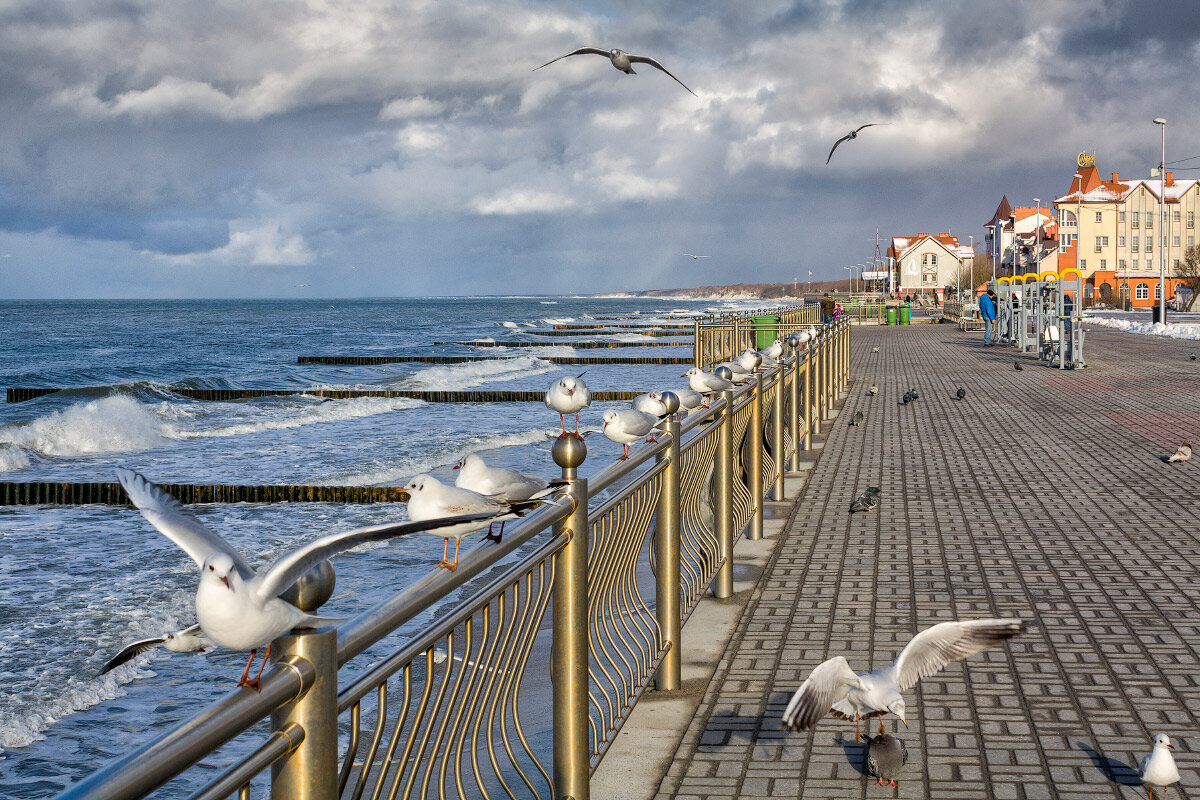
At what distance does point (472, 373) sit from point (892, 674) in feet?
105

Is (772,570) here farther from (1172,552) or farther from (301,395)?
(301,395)

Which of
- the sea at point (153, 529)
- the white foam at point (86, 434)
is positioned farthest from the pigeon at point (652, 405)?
the white foam at point (86, 434)

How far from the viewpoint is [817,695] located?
11.8 feet

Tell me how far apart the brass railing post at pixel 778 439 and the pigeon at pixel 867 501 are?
2.48 feet

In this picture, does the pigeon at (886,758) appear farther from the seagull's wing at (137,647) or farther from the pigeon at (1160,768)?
the seagull's wing at (137,647)

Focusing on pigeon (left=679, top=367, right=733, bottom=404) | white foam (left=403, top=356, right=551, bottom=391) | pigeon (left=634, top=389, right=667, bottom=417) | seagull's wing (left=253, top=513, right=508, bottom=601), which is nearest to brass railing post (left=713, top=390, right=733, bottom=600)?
pigeon (left=634, top=389, right=667, bottom=417)

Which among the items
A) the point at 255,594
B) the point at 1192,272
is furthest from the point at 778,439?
the point at 1192,272

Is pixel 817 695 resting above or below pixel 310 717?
below

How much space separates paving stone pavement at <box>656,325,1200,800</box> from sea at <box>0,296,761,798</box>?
2.35 m

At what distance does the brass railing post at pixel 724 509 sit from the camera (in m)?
6.47

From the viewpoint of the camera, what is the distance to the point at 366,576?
29.0 feet

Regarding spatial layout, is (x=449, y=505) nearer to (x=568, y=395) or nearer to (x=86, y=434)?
(x=568, y=395)

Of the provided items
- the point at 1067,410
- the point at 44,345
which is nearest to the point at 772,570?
the point at 1067,410

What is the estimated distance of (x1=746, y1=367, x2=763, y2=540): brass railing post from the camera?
8023mm
